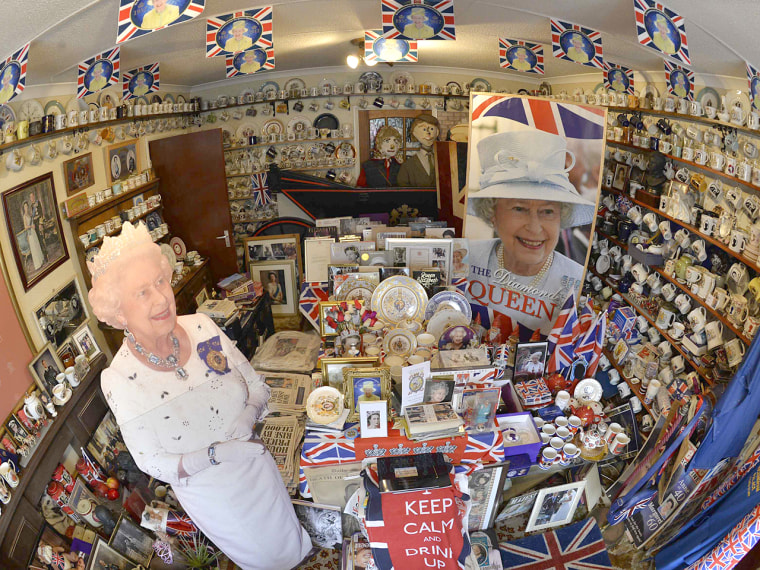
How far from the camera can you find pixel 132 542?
3.23 meters

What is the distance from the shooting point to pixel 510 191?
14.7ft

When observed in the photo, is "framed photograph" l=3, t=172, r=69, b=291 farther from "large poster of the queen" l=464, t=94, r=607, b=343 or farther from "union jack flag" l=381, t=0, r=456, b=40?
"large poster of the queen" l=464, t=94, r=607, b=343

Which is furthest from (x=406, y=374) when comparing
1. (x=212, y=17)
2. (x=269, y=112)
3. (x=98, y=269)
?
(x=269, y=112)

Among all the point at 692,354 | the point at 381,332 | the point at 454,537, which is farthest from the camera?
the point at 692,354

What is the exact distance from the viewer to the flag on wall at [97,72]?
11.5 ft

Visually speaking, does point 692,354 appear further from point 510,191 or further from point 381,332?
point 381,332

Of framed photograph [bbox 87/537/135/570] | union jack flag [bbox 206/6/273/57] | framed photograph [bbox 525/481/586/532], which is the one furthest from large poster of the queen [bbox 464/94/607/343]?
framed photograph [bbox 87/537/135/570]

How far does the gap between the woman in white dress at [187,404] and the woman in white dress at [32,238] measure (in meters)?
1.58

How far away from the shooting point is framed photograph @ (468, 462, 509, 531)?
3.11 metres

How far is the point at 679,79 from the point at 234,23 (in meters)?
2.98

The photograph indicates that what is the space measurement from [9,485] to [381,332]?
2301 mm

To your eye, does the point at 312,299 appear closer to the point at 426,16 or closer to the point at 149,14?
the point at 426,16

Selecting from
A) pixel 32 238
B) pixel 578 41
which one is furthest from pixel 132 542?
pixel 578 41

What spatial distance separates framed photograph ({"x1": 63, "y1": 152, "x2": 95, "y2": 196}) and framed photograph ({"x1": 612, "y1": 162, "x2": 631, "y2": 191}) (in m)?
4.97
